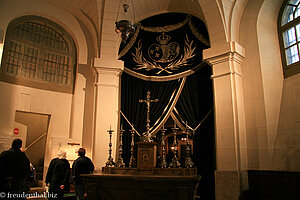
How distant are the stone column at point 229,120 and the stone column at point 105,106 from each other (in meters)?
2.54

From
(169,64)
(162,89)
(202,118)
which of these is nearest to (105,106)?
(162,89)

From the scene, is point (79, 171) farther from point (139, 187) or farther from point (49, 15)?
point (49, 15)

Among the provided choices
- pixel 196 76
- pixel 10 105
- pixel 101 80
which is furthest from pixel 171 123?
pixel 10 105

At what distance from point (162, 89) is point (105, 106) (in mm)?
1622

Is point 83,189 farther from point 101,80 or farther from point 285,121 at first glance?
point 285,121

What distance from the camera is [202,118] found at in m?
6.59

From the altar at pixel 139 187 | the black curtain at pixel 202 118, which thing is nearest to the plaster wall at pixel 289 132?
the black curtain at pixel 202 118

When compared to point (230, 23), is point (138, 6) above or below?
above

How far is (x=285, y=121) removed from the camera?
5688 millimetres

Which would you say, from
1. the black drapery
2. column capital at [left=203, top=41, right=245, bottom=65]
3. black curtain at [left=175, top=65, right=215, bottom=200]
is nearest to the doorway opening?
the black drapery

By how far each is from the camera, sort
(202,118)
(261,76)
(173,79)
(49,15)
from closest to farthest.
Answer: (261,76)
(202,118)
(173,79)
(49,15)

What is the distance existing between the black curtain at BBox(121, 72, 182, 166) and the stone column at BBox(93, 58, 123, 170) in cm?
→ 31

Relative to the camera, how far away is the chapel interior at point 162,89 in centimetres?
536

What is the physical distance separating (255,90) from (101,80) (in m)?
3.92
